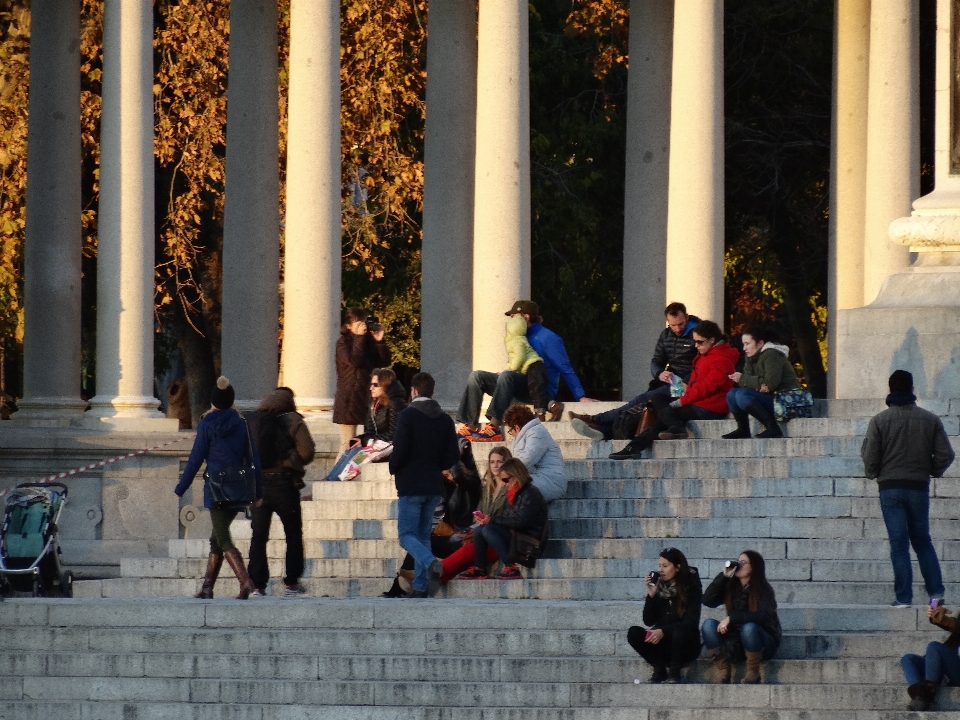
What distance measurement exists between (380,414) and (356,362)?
304cm

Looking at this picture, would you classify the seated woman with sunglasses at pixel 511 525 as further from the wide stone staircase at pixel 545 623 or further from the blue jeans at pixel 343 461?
the blue jeans at pixel 343 461

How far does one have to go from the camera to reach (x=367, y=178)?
2308 inches

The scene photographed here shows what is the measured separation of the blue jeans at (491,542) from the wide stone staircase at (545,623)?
50 centimetres

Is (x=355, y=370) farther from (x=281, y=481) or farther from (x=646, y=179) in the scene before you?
(x=646, y=179)

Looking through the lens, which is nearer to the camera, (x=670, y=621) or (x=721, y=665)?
(x=721, y=665)

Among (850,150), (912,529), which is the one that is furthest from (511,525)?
(850,150)

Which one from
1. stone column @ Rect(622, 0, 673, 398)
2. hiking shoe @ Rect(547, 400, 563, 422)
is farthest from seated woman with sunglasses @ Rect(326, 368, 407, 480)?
stone column @ Rect(622, 0, 673, 398)

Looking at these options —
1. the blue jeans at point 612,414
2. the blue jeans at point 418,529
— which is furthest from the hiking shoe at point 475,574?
the blue jeans at point 612,414

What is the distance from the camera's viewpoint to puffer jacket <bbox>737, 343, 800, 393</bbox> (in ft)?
120

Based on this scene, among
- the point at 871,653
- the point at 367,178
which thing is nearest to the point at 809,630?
the point at 871,653

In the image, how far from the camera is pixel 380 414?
37.8m

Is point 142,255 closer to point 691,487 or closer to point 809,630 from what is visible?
point 691,487

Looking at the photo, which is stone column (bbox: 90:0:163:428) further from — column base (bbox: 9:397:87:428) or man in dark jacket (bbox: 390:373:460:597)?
man in dark jacket (bbox: 390:373:460:597)

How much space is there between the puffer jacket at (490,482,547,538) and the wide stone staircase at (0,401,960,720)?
0.59m
